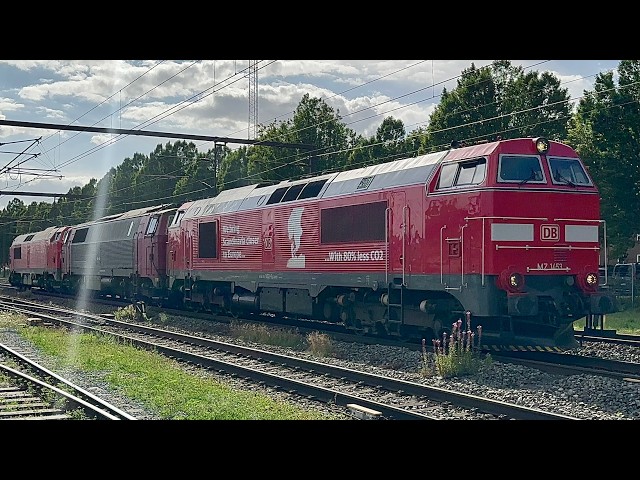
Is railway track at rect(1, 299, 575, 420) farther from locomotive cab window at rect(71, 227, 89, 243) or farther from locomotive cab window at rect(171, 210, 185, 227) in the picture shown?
locomotive cab window at rect(71, 227, 89, 243)

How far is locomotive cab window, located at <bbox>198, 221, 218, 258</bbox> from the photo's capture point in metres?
25.2

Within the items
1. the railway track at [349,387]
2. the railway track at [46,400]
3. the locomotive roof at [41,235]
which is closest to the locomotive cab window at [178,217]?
the railway track at [349,387]

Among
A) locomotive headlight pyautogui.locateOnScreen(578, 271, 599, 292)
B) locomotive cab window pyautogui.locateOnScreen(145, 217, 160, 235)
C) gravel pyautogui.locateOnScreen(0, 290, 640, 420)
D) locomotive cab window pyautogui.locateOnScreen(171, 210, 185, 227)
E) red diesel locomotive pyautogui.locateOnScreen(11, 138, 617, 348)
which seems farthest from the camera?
locomotive cab window pyautogui.locateOnScreen(145, 217, 160, 235)

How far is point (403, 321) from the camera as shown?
16.2 m

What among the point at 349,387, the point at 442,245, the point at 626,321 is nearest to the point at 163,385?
the point at 349,387

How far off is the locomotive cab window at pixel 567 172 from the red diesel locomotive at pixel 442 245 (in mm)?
27

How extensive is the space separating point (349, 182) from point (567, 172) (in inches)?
216

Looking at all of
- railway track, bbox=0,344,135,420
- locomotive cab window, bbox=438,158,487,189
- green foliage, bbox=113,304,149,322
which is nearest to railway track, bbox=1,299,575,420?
railway track, bbox=0,344,135,420

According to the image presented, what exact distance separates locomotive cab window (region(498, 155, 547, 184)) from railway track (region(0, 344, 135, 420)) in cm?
834

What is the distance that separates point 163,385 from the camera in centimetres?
1276

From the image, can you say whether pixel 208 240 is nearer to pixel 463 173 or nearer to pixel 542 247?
pixel 463 173

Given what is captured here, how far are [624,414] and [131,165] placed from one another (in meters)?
95.7

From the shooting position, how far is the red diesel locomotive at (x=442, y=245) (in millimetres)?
14023
